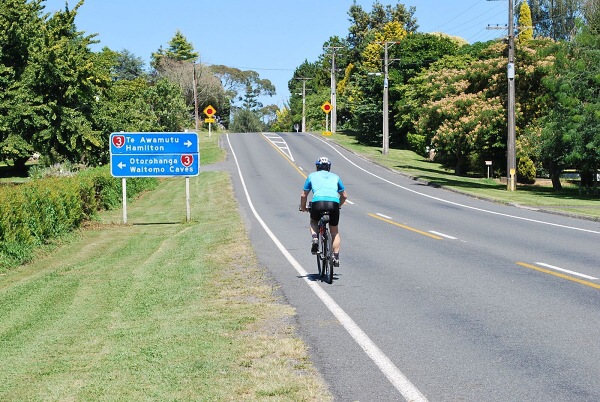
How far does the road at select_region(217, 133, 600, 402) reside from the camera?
6.15m

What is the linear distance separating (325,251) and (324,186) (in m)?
1.01

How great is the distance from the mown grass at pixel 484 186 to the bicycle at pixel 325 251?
1421 cm

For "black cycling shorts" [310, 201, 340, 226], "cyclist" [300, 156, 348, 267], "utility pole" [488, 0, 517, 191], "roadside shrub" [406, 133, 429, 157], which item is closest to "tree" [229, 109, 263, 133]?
"roadside shrub" [406, 133, 429, 157]

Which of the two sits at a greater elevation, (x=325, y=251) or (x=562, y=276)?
(x=325, y=251)

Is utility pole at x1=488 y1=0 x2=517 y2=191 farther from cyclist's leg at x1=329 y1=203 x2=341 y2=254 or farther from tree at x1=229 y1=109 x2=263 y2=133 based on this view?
tree at x1=229 y1=109 x2=263 y2=133

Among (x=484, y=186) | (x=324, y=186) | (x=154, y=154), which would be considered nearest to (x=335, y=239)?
(x=324, y=186)

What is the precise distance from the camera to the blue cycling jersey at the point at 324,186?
38.6 feet

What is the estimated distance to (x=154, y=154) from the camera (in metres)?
26.1

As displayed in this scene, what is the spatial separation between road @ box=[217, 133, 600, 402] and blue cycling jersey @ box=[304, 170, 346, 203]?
1.31 metres

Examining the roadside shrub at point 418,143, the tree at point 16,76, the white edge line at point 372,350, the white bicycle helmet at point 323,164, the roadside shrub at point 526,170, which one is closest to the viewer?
the white edge line at point 372,350

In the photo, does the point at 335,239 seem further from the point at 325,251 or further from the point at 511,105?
the point at 511,105

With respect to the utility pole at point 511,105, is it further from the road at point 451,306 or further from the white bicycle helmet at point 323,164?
the white bicycle helmet at point 323,164

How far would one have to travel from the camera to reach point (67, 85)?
43688 millimetres

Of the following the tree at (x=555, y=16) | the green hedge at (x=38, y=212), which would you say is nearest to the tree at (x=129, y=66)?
the tree at (x=555, y=16)
